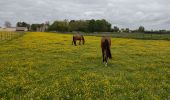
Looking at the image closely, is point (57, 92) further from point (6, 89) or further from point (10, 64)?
point (10, 64)

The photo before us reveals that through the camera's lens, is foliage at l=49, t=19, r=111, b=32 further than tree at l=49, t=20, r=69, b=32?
No

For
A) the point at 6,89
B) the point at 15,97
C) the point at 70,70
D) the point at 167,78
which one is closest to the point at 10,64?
the point at 70,70

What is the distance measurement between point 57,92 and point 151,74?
655 centimetres

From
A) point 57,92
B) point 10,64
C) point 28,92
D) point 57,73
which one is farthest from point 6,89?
point 10,64

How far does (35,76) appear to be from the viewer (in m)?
15.0

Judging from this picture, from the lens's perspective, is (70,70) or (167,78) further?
(70,70)

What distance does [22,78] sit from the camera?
14.3 meters

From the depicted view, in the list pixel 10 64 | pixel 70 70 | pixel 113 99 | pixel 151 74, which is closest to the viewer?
pixel 113 99

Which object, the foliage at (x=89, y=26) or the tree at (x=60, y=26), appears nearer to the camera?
the foliage at (x=89, y=26)

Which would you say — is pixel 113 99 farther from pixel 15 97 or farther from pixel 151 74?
pixel 151 74

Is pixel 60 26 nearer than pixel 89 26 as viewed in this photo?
No

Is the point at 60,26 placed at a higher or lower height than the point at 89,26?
lower

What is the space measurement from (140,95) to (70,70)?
21.5 feet

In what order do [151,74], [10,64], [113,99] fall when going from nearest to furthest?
[113,99]
[151,74]
[10,64]
